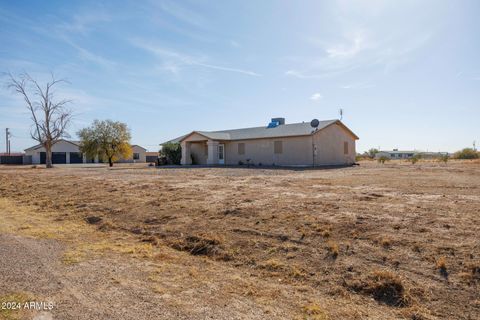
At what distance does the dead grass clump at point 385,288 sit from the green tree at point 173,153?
31.8m

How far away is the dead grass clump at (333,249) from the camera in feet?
16.1

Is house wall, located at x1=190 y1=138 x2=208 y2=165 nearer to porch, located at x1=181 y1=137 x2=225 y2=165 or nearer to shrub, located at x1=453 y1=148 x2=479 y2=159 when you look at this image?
porch, located at x1=181 y1=137 x2=225 y2=165

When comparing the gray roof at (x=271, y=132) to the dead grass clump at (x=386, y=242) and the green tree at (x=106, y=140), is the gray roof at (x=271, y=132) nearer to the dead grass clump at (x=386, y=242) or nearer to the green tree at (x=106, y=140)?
the green tree at (x=106, y=140)

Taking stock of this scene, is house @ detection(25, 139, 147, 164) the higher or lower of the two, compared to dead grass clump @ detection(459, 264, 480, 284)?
higher

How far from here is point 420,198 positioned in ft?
26.5

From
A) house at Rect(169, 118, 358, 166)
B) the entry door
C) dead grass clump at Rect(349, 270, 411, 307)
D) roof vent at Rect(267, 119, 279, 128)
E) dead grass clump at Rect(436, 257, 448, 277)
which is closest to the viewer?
dead grass clump at Rect(349, 270, 411, 307)

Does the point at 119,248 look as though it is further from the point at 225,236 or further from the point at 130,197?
the point at 130,197

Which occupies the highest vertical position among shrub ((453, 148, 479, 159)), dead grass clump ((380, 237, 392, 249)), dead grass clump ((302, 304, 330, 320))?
shrub ((453, 148, 479, 159))

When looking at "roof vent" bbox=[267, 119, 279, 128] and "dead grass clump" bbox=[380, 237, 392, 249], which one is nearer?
"dead grass clump" bbox=[380, 237, 392, 249]

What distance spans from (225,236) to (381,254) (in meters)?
2.59

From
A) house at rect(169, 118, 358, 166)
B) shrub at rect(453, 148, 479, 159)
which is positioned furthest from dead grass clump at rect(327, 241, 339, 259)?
shrub at rect(453, 148, 479, 159)

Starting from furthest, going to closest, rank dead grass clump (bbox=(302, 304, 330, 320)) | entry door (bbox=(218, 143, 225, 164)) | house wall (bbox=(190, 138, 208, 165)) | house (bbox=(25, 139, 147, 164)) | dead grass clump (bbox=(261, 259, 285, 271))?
1. house (bbox=(25, 139, 147, 164))
2. house wall (bbox=(190, 138, 208, 165))
3. entry door (bbox=(218, 143, 225, 164))
4. dead grass clump (bbox=(261, 259, 285, 271))
5. dead grass clump (bbox=(302, 304, 330, 320))

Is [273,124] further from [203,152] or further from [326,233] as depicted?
[326,233]

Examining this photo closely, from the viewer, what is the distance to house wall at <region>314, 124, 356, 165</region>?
27.6 metres
